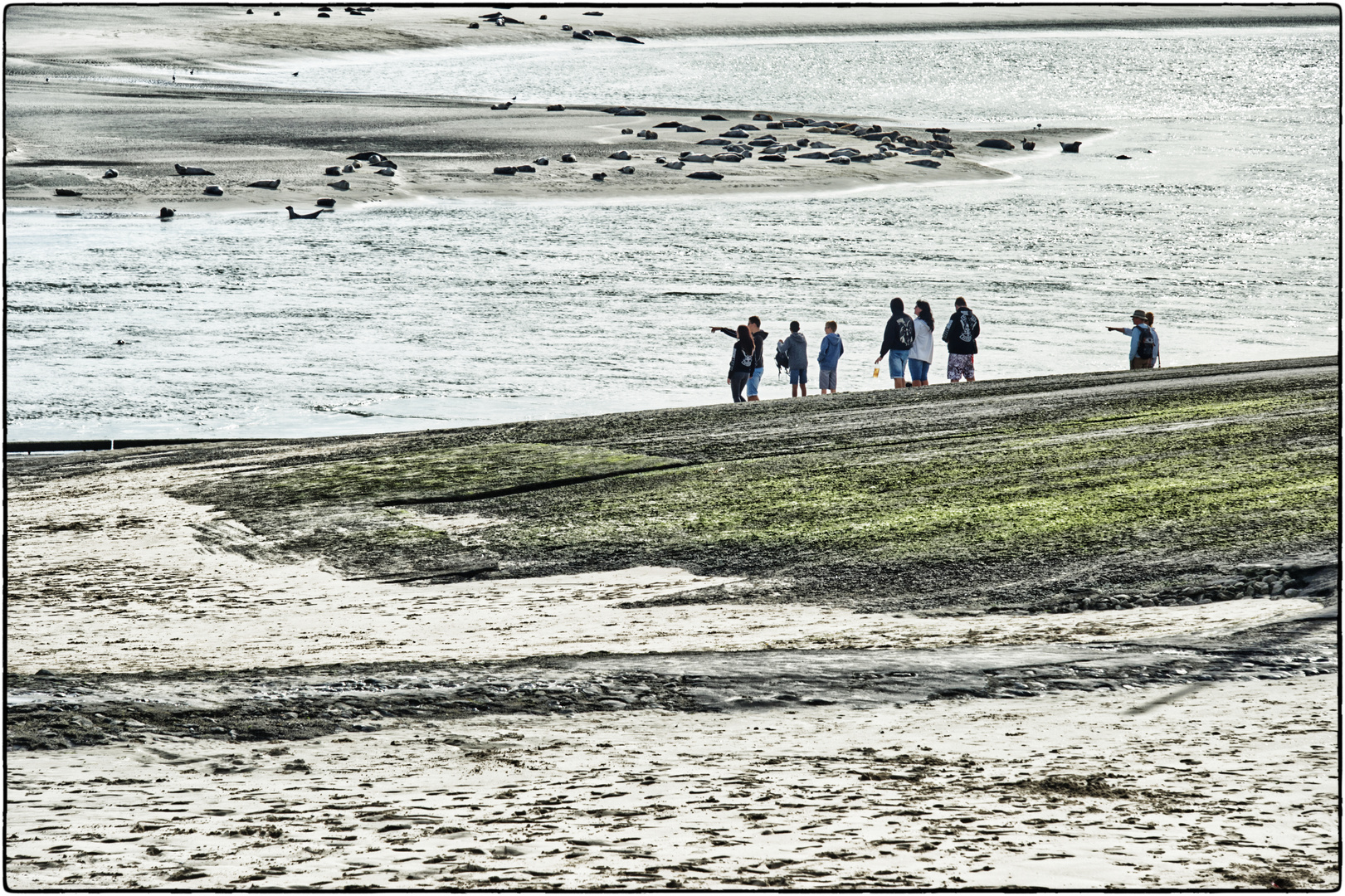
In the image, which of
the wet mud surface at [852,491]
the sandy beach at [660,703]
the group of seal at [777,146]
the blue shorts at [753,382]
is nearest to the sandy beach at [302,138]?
the group of seal at [777,146]

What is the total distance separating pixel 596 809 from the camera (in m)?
6.18

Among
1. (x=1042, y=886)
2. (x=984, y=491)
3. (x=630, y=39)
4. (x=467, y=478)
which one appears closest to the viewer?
(x=1042, y=886)

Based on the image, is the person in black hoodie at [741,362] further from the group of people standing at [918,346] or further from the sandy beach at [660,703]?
the sandy beach at [660,703]

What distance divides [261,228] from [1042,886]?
33.7 m

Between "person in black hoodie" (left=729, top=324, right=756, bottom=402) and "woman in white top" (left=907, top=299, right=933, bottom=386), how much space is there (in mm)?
2051

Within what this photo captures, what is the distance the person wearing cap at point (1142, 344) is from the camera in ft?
67.8

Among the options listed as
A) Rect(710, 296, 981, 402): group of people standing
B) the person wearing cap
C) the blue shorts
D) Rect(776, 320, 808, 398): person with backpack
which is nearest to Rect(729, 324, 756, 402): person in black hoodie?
Rect(710, 296, 981, 402): group of people standing

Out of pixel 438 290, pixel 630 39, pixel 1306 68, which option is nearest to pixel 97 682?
pixel 438 290

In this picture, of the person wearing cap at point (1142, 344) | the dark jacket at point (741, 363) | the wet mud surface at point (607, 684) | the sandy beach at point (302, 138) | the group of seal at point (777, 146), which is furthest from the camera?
the group of seal at point (777, 146)

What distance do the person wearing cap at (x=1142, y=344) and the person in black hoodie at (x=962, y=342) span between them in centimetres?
195

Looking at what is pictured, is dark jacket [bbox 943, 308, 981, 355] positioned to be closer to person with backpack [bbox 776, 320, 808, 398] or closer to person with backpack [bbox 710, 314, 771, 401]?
person with backpack [bbox 776, 320, 808, 398]

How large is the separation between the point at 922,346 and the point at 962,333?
59 centimetres

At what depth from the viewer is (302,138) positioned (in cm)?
4819

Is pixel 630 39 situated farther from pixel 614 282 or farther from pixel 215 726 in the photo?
pixel 215 726
